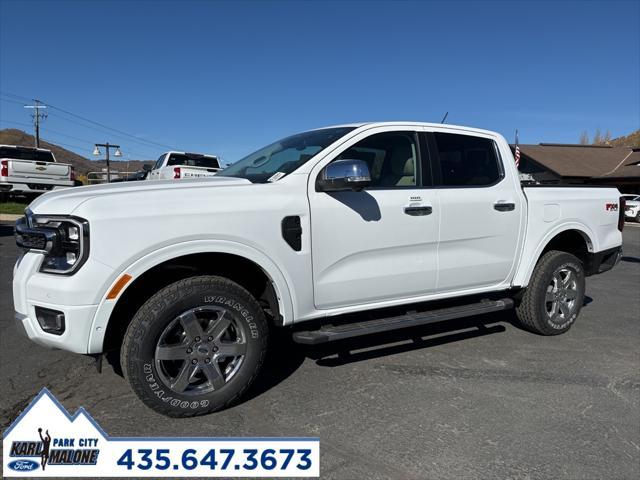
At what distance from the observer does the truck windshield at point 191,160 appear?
15.0 meters

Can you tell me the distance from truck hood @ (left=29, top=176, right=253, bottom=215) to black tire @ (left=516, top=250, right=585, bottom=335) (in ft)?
10.0

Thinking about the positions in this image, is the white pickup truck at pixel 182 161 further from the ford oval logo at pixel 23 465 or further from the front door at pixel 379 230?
the ford oval logo at pixel 23 465

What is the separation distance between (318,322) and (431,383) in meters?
0.98

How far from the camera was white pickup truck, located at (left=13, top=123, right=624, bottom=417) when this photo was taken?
108 inches

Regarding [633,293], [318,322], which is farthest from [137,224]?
[633,293]

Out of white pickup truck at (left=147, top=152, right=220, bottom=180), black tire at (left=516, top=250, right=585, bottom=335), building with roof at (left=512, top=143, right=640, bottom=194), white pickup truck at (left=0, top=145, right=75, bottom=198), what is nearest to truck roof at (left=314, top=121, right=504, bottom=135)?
black tire at (left=516, top=250, right=585, bottom=335)

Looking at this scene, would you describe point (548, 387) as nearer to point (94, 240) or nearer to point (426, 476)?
point (426, 476)

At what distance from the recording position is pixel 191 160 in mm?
15203

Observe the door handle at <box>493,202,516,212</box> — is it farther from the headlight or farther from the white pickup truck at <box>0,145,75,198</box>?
the white pickup truck at <box>0,145,75,198</box>

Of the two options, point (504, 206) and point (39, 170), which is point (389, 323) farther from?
point (39, 170)

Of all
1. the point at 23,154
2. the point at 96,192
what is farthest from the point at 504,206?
the point at 23,154

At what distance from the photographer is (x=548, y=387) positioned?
3625 mm

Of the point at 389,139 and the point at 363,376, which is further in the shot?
the point at 389,139

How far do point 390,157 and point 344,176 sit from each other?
91 centimetres
